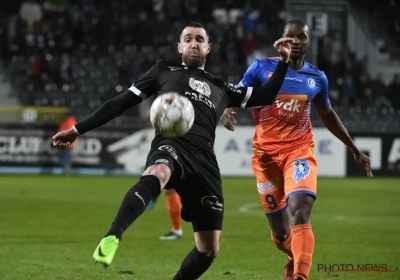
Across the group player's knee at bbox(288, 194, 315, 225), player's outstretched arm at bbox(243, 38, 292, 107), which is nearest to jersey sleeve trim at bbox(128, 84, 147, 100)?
player's outstretched arm at bbox(243, 38, 292, 107)

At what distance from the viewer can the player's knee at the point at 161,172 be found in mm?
5539

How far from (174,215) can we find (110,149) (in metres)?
12.8

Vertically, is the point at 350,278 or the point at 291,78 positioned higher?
the point at 291,78

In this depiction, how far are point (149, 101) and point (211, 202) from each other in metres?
18.2

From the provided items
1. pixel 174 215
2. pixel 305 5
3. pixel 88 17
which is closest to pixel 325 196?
pixel 305 5

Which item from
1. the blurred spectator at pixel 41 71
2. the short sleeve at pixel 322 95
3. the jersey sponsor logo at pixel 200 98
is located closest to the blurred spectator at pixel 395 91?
the blurred spectator at pixel 41 71

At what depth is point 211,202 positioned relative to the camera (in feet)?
19.6

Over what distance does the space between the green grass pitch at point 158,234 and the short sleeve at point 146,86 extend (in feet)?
7.49

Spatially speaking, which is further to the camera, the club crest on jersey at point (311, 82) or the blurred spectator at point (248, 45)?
the blurred spectator at point (248, 45)

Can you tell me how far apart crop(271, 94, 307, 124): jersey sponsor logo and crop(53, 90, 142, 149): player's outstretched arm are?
74.9 inches

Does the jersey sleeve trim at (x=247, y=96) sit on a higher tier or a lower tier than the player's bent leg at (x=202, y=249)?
higher

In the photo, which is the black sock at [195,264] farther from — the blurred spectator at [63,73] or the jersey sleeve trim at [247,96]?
the blurred spectator at [63,73]

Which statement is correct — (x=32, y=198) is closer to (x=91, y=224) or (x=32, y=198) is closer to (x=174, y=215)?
(x=91, y=224)

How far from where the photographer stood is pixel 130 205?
5.29 m
